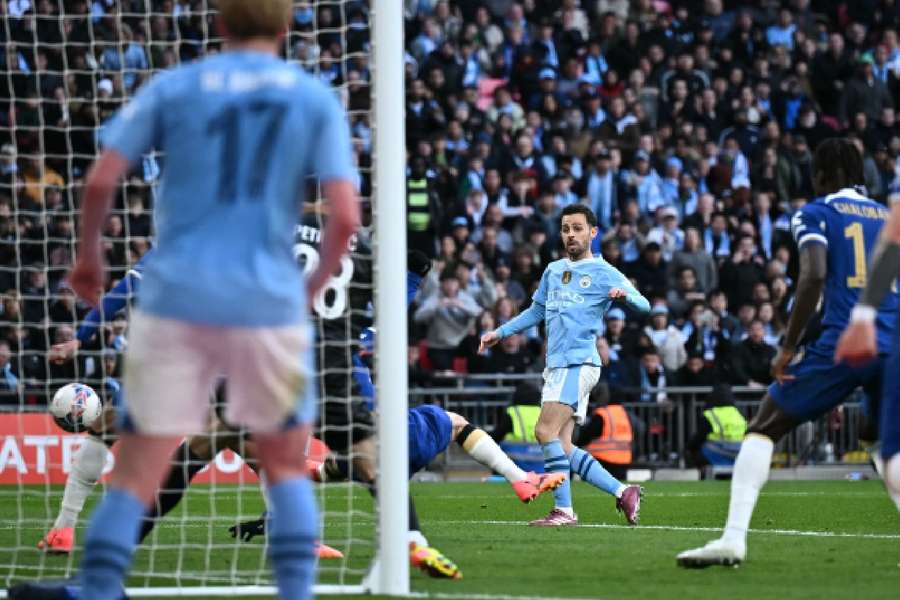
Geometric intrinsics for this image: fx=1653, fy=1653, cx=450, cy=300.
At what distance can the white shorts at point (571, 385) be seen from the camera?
11836 mm

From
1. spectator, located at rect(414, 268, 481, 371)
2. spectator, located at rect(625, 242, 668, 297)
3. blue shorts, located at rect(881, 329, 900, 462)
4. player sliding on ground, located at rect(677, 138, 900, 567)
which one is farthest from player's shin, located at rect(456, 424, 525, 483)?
spectator, located at rect(625, 242, 668, 297)

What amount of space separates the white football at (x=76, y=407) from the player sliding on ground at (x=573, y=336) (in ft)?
10.0

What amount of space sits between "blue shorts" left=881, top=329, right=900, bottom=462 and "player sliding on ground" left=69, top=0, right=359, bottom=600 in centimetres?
257

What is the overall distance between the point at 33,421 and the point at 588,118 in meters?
10.4

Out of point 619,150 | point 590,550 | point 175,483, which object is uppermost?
point 619,150

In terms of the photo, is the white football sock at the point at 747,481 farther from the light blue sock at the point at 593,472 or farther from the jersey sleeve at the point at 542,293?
the jersey sleeve at the point at 542,293

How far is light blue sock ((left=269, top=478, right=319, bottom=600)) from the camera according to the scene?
16.1 ft

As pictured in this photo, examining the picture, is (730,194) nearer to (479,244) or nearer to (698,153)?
(698,153)

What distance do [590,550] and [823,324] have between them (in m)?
2.08

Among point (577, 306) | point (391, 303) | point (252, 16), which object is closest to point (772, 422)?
point (391, 303)

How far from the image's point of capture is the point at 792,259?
76.5ft

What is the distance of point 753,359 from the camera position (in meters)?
21.1

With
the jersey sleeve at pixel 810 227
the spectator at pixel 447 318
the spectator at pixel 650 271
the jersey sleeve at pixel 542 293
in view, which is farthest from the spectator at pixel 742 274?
the jersey sleeve at pixel 810 227

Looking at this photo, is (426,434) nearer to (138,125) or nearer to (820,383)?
(820,383)
